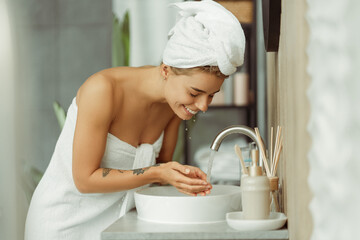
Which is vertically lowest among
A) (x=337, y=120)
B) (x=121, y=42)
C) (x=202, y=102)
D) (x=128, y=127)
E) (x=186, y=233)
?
(x=186, y=233)

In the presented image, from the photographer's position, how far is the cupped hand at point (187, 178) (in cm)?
120

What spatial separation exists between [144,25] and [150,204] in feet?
7.24

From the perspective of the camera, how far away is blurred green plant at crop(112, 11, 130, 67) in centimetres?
291

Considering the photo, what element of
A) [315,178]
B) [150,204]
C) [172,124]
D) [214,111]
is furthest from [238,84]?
[315,178]

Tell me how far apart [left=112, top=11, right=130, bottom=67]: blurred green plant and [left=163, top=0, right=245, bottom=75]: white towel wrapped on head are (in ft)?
5.33

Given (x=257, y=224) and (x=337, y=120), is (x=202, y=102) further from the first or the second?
(x=337, y=120)

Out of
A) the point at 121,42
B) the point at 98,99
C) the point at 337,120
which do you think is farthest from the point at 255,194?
the point at 121,42

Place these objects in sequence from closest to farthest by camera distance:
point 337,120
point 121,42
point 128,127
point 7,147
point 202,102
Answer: point 337,120 < point 202,102 < point 128,127 < point 121,42 < point 7,147

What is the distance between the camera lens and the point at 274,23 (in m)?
1.28

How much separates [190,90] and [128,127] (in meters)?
0.29

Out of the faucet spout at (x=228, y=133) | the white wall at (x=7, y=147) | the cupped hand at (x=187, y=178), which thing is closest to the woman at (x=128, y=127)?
the cupped hand at (x=187, y=178)

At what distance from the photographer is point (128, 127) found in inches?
60.3

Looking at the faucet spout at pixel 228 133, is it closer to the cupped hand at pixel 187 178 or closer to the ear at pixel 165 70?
the cupped hand at pixel 187 178

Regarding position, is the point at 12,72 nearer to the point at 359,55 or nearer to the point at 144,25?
the point at 144,25
